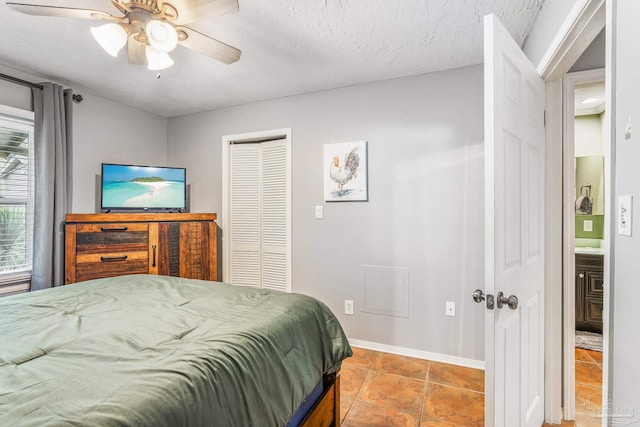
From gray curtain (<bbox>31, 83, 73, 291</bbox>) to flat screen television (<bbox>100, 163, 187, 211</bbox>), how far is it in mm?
344

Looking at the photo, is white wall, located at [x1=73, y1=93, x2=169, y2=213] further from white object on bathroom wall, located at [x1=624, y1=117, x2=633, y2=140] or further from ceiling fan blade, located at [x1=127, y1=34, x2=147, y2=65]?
white object on bathroom wall, located at [x1=624, y1=117, x2=633, y2=140]

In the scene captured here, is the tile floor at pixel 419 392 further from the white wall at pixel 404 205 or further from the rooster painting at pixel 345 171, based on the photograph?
the rooster painting at pixel 345 171

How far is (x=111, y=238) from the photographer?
8.77ft

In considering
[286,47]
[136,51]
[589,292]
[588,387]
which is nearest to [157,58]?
[136,51]

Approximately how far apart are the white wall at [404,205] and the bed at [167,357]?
1249 millimetres

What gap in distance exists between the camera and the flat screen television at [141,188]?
296 centimetres

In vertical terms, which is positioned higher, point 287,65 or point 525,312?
point 287,65

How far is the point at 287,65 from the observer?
2.47 m

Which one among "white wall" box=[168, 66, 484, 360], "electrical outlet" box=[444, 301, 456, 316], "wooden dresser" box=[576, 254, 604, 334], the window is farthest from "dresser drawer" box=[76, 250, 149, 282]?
"wooden dresser" box=[576, 254, 604, 334]

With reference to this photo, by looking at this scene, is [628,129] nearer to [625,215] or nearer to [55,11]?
[625,215]

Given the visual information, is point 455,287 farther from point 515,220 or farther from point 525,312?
point 515,220

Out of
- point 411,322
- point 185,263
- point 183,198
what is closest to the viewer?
point 411,322

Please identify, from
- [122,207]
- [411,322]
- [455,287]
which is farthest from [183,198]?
[455,287]

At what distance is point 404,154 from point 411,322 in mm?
1442
